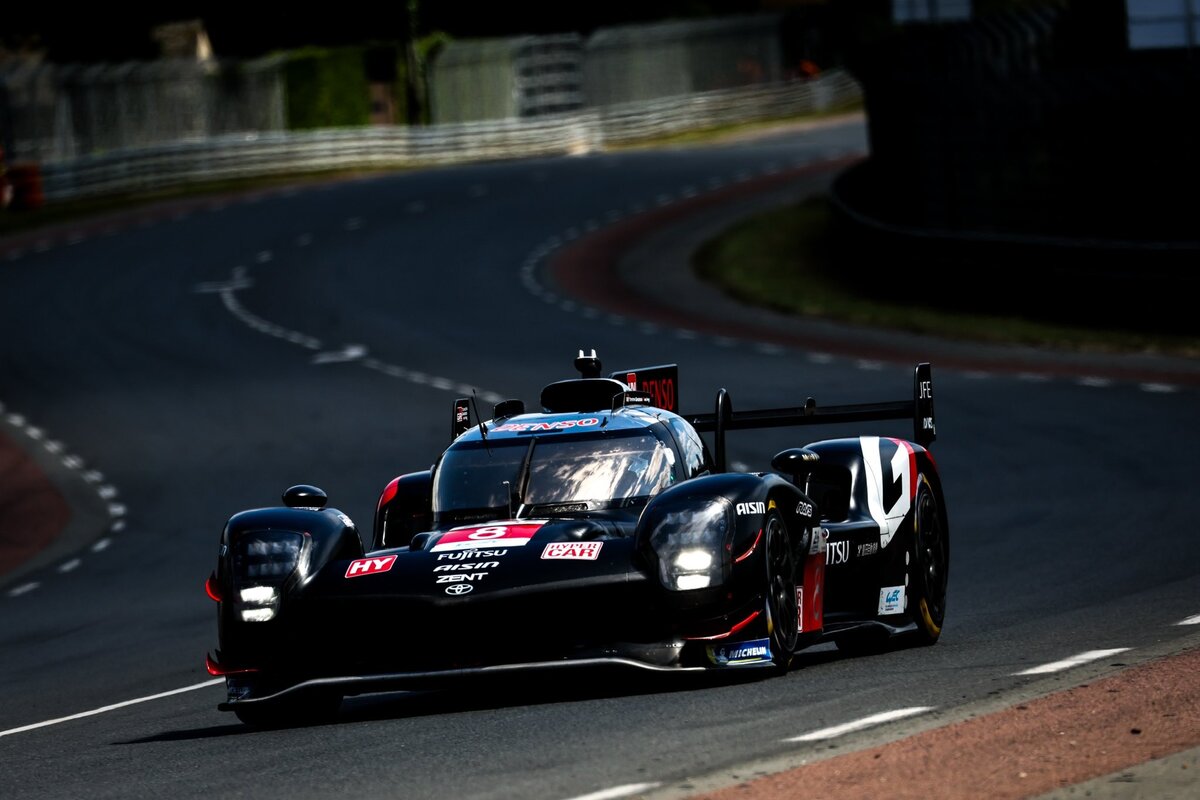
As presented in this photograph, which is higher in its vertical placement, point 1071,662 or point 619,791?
point 619,791

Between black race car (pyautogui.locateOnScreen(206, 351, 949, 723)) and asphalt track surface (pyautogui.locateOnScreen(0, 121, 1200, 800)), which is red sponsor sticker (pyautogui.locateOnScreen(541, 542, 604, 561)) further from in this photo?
asphalt track surface (pyautogui.locateOnScreen(0, 121, 1200, 800))

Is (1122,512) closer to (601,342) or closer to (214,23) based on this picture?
(601,342)

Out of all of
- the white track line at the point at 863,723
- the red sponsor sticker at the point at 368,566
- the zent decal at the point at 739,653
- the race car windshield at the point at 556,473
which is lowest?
the zent decal at the point at 739,653

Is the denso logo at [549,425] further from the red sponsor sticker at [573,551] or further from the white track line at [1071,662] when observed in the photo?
the white track line at [1071,662]

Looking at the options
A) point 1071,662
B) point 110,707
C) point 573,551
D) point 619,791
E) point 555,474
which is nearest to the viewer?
point 619,791

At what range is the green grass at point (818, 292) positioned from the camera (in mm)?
32281

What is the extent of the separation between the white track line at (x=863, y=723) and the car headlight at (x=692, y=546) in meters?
1.36

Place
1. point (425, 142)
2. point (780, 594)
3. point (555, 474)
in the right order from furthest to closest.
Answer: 1. point (425, 142)
2. point (555, 474)
3. point (780, 594)

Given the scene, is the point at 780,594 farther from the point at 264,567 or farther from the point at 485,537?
the point at 264,567

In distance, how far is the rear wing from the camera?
12.4 meters

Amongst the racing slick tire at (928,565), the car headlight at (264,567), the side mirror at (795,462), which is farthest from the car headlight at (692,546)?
the racing slick tire at (928,565)

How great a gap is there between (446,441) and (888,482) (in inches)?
594

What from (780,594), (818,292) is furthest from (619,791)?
(818,292)

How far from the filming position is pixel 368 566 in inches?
402
